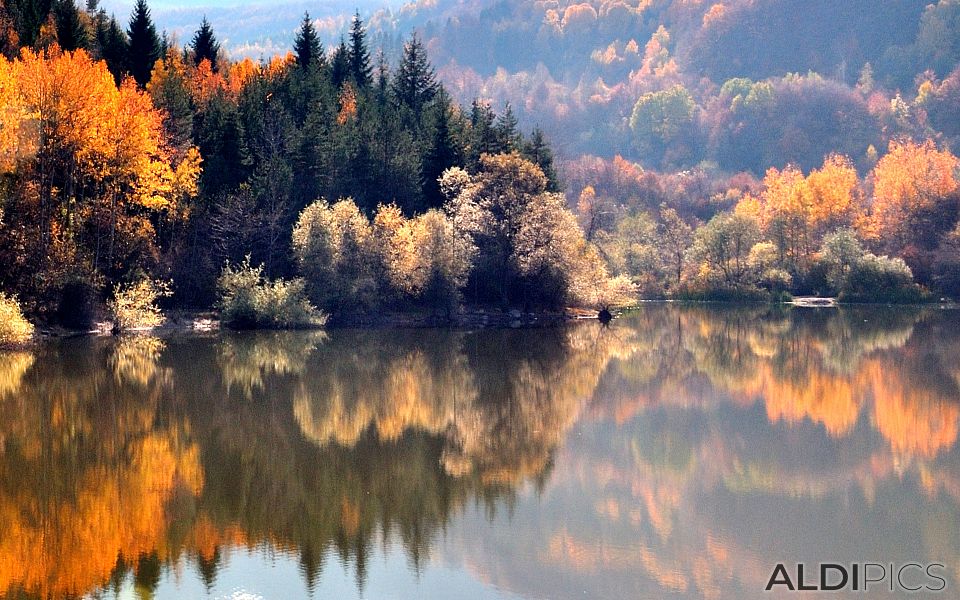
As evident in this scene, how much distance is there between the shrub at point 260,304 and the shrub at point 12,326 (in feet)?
42.2

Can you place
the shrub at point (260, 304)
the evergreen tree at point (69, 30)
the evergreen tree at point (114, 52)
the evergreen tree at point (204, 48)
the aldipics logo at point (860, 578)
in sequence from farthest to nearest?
the evergreen tree at point (204, 48)
the evergreen tree at point (114, 52)
the evergreen tree at point (69, 30)
the shrub at point (260, 304)
the aldipics logo at point (860, 578)

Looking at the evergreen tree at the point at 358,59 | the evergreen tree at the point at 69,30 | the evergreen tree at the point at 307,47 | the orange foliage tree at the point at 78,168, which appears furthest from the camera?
the evergreen tree at the point at 358,59

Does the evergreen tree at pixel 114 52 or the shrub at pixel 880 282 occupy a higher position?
the evergreen tree at pixel 114 52

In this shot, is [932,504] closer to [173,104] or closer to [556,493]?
[556,493]

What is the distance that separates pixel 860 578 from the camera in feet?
49.2

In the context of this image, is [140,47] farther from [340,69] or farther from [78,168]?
[78,168]

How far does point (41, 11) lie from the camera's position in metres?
62.3

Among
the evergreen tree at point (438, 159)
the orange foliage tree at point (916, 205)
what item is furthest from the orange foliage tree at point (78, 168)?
the orange foliage tree at point (916, 205)

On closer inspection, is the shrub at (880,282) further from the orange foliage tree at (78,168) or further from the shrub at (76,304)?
the shrub at (76,304)

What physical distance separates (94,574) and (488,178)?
45.8 metres

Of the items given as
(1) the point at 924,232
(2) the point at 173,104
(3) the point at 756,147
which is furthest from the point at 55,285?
(3) the point at 756,147

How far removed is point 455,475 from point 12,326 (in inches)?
988

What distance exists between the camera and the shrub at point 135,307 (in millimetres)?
47031

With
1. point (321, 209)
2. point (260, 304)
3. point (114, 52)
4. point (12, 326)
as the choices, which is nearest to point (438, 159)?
point (321, 209)
